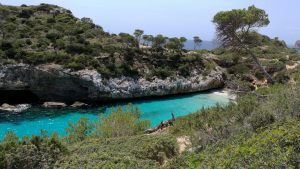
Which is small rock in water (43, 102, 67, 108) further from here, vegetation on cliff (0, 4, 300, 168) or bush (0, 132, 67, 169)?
bush (0, 132, 67, 169)

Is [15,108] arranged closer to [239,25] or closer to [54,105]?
[54,105]

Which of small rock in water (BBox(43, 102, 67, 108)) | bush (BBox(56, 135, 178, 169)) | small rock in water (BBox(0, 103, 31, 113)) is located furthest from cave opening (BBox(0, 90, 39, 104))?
bush (BBox(56, 135, 178, 169))

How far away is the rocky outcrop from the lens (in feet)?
130

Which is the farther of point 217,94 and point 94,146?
point 217,94

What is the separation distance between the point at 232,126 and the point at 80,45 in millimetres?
35822

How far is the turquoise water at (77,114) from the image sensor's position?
30.8 metres

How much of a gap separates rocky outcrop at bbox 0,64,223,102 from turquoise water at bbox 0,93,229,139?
5.85 ft

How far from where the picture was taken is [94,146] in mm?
14367

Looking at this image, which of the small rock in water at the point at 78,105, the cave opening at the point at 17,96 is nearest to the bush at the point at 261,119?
the small rock in water at the point at 78,105

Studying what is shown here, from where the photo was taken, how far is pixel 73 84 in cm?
4128

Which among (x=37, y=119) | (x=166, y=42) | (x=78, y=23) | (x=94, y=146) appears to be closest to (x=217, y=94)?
(x=166, y=42)

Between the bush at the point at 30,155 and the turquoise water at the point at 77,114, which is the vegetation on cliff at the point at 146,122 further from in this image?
the turquoise water at the point at 77,114

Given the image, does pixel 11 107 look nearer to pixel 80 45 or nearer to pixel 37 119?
pixel 37 119

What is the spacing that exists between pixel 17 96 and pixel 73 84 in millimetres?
8952
